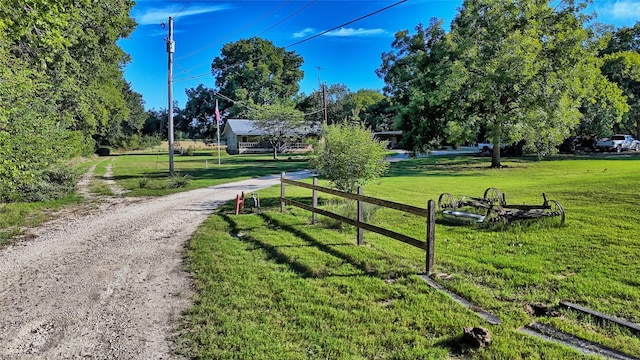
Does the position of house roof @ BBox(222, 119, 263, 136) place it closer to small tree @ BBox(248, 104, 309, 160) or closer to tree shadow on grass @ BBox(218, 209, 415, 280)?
small tree @ BBox(248, 104, 309, 160)

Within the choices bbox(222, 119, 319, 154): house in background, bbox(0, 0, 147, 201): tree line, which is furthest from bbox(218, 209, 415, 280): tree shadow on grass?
bbox(222, 119, 319, 154): house in background

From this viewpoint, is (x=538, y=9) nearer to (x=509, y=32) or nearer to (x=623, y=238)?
(x=509, y=32)

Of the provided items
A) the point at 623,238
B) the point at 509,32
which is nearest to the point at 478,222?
the point at 623,238

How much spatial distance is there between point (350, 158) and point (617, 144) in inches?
1290

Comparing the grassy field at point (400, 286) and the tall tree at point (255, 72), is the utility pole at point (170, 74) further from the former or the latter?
the tall tree at point (255, 72)

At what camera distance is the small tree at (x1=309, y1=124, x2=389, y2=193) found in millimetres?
10250

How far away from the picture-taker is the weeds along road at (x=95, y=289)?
3750mm

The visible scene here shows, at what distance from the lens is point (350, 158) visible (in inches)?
403

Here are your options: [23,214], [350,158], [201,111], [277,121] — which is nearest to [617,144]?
[277,121]

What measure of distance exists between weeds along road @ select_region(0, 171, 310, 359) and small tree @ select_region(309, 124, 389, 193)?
365cm

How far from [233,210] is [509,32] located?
18.0 meters

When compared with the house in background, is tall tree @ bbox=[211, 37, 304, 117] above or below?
above

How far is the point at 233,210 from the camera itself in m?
10.8

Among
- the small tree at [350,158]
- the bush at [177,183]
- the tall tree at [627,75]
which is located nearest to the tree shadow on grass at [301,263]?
the small tree at [350,158]
